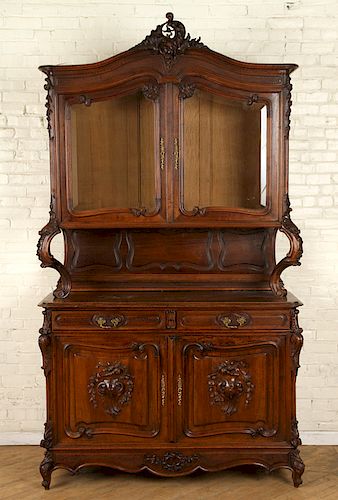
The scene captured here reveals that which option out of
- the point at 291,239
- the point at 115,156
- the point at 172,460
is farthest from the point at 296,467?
the point at 115,156

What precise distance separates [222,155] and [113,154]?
57 centimetres

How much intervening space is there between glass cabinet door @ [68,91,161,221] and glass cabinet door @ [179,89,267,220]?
167mm

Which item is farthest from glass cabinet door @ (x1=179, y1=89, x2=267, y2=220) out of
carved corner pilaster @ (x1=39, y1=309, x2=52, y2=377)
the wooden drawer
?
carved corner pilaster @ (x1=39, y1=309, x2=52, y2=377)

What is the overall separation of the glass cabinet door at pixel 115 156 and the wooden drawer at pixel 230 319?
576mm

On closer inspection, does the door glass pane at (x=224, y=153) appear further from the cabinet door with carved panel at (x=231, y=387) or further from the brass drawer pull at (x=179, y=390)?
the brass drawer pull at (x=179, y=390)

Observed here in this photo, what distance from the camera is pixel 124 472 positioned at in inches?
150

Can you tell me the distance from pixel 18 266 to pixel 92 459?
4.18 feet

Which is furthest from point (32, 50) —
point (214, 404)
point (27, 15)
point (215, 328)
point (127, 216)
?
point (214, 404)

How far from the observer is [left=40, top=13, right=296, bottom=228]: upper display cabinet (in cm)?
358

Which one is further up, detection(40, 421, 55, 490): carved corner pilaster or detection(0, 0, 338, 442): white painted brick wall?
detection(0, 0, 338, 442): white painted brick wall

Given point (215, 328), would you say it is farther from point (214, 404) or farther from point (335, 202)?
point (335, 202)

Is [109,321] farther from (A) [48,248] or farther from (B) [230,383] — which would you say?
(B) [230,383]

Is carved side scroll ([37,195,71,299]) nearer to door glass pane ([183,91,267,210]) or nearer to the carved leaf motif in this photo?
door glass pane ([183,91,267,210])

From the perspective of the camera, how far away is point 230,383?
358 centimetres
